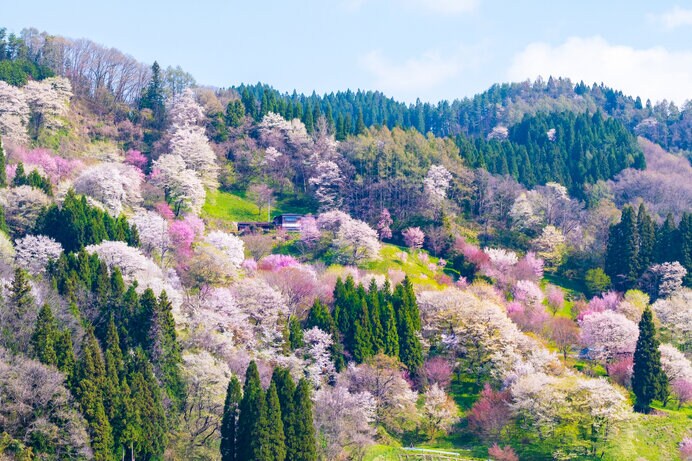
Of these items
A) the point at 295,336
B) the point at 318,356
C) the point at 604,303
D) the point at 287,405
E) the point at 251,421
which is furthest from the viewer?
the point at 604,303

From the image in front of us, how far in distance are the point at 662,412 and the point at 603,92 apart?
12218 cm

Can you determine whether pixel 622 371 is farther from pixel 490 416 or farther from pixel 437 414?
pixel 437 414

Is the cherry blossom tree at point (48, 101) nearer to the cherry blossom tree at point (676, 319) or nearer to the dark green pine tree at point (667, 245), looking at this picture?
the dark green pine tree at point (667, 245)

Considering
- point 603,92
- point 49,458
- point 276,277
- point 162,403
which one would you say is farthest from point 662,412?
point 603,92

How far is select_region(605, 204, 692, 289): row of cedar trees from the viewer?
95312 millimetres

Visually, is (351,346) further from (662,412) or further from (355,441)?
(662,412)

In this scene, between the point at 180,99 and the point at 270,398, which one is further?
the point at 180,99

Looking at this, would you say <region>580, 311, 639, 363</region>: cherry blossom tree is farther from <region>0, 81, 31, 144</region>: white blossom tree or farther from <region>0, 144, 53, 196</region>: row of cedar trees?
<region>0, 81, 31, 144</region>: white blossom tree

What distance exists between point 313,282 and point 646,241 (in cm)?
3722

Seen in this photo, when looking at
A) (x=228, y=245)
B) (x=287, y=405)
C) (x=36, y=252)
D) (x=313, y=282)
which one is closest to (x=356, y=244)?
(x=228, y=245)

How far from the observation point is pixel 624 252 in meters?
96.6

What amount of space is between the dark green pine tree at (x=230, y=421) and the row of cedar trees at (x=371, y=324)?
12.1m

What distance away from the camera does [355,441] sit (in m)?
58.1

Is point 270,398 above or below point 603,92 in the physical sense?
below
